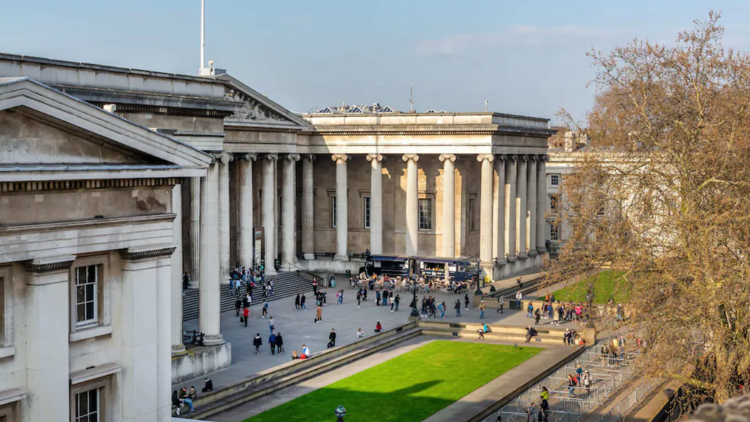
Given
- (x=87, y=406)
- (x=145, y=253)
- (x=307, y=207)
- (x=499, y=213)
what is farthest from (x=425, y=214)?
(x=87, y=406)

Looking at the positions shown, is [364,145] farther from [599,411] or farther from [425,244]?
[599,411]

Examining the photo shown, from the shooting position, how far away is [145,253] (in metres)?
22.1

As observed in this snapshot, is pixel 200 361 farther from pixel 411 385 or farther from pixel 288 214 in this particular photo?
pixel 288 214

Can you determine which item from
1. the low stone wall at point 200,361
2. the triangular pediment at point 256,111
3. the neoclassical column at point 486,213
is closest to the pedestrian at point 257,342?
the low stone wall at point 200,361

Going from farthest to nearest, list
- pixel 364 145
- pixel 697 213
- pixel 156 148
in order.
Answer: pixel 364 145 < pixel 697 213 < pixel 156 148

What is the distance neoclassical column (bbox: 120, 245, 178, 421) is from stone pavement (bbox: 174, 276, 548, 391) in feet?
48.6

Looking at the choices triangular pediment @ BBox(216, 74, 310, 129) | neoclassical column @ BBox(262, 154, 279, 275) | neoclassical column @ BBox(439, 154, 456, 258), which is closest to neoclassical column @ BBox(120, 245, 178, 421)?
triangular pediment @ BBox(216, 74, 310, 129)

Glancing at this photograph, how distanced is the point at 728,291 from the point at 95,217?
18369mm

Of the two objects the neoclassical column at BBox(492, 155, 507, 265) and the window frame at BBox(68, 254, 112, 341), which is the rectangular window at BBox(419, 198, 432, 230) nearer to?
the neoclassical column at BBox(492, 155, 507, 265)

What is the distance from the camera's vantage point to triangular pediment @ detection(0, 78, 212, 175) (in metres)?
18.9

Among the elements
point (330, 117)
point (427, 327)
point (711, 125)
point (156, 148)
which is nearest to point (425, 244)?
point (330, 117)

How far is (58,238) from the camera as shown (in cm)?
2017

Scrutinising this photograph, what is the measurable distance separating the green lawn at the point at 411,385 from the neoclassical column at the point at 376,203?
909 inches

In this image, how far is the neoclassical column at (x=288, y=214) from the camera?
2653 inches
